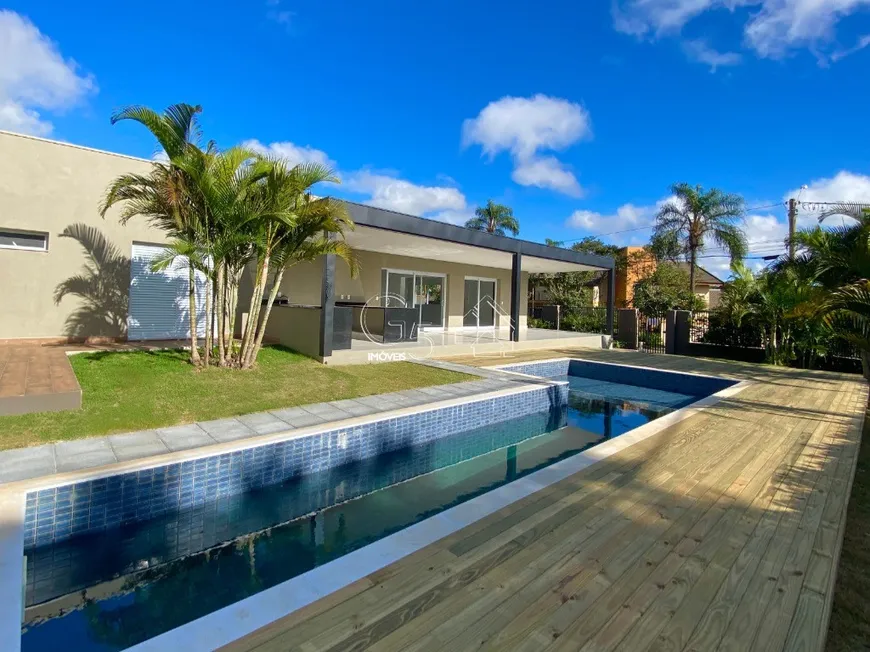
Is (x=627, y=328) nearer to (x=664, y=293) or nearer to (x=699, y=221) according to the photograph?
(x=664, y=293)

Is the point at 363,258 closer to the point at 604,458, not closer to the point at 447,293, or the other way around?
the point at 447,293

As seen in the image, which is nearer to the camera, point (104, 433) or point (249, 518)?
point (249, 518)

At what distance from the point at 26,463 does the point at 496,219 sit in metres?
25.9

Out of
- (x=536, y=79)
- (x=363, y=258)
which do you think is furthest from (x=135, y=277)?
(x=536, y=79)

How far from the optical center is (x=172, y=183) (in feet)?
20.7

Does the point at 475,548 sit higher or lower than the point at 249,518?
higher

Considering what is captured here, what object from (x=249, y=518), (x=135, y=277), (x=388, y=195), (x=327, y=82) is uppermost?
(x=388, y=195)

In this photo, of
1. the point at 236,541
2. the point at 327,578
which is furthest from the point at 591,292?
the point at 327,578

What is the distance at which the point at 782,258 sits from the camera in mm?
11484

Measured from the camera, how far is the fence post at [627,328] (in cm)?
1519

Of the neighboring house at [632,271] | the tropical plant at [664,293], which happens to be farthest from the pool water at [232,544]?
the neighboring house at [632,271]

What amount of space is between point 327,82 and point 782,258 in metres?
14.5

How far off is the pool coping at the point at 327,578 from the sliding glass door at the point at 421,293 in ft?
36.1

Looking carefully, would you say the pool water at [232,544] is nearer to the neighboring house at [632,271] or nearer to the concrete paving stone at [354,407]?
the concrete paving stone at [354,407]
